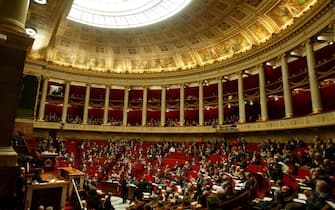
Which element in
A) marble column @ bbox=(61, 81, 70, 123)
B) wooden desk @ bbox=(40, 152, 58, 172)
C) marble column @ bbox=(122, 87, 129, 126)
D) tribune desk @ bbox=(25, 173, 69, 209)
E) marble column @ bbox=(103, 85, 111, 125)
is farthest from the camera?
marble column @ bbox=(122, 87, 129, 126)

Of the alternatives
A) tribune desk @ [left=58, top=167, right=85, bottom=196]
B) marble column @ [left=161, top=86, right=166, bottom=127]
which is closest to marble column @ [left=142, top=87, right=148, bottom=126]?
Answer: marble column @ [left=161, top=86, right=166, bottom=127]

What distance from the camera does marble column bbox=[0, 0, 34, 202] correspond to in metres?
3.48

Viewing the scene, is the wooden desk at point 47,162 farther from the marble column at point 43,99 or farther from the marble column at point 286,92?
the marble column at point 286,92

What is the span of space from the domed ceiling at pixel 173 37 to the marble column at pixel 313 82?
2281 millimetres

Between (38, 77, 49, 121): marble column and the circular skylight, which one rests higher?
the circular skylight

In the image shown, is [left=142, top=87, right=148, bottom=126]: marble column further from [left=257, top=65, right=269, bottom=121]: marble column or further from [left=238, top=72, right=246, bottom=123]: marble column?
[left=257, top=65, right=269, bottom=121]: marble column

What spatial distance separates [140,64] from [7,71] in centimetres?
2196

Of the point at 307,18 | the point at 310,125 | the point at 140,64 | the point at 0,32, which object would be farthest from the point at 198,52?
the point at 0,32

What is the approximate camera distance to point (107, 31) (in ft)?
70.6

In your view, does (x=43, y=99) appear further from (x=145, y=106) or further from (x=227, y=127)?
(x=227, y=127)

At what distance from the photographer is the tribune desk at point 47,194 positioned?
6906 mm

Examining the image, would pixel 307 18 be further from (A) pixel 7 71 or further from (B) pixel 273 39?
(A) pixel 7 71

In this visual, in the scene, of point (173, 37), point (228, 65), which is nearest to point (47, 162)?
point (173, 37)

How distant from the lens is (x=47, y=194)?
24.1ft
